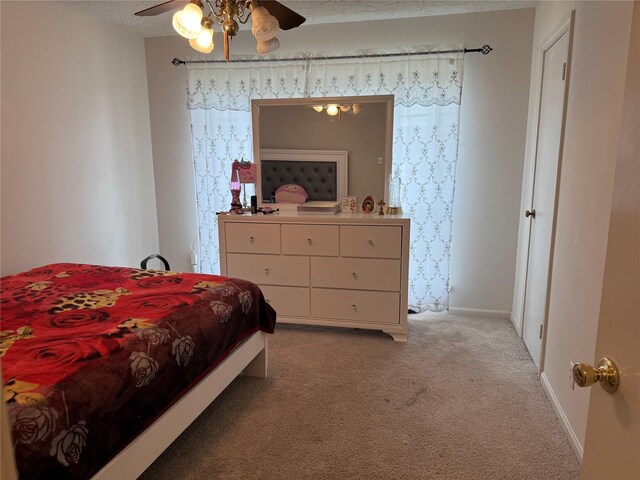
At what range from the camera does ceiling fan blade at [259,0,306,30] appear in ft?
6.86

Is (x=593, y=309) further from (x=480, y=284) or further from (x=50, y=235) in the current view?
(x=50, y=235)

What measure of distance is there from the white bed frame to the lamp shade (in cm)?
158

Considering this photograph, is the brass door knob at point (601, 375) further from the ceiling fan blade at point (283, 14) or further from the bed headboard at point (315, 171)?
the bed headboard at point (315, 171)

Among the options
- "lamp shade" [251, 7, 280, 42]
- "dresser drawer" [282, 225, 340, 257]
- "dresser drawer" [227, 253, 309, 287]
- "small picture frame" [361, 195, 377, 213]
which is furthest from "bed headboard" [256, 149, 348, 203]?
"lamp shade" [251, 7, 280, 42]

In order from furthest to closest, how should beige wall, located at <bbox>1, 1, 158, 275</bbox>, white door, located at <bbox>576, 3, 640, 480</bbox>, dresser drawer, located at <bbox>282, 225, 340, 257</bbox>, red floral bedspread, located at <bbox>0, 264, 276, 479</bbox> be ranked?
dresser drawer, located at <bbox>282, 225, 340, 257</bbox> < beige wall, located at <bbox>1, 1, 158, 275</bbox> < red floral bedspread, located at <bbox>0, 264, 276, 479</bbox> < white door, located at <bbox>576, 3, 640, 480</bbox>

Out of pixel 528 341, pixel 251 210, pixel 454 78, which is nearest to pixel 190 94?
pixel 251 210

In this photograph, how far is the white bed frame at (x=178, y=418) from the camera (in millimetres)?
1553

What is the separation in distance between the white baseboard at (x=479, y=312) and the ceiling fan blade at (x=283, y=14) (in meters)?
2.64

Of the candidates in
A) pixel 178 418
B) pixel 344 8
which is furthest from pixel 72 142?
pixel 178 418

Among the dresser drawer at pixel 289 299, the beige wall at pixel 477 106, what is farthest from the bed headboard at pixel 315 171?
the beige wall at pixel 477 106

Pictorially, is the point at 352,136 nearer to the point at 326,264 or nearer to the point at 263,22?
the point at 326,264

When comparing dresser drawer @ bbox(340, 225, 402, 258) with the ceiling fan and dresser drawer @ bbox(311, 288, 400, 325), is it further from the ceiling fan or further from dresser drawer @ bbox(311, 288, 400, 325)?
the ceiling fan

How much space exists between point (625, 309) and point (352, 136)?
290cm

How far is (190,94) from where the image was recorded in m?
3.90
